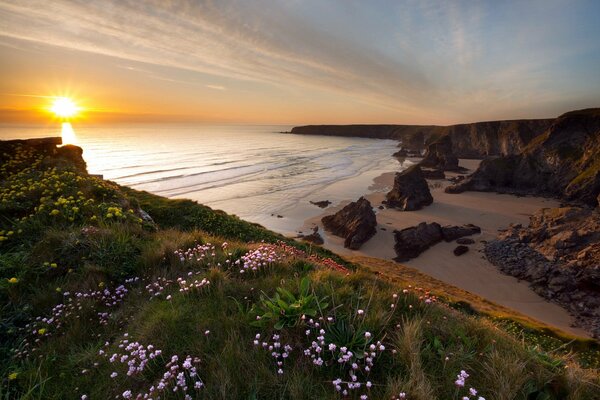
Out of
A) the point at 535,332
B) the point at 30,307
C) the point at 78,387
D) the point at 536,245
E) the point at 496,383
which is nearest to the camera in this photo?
the point at 496,383

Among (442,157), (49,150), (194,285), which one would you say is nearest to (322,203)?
(49,150)

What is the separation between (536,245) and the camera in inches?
1035

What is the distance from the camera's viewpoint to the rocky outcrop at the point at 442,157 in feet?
247

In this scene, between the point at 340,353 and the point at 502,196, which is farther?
the point at 502,196

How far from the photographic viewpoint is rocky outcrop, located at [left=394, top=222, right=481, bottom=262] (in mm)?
26953

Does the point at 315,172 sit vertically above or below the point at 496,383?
below

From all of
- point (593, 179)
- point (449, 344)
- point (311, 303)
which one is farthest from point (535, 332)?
point (593, 179)

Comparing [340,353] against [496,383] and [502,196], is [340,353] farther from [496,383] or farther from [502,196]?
[502,196]

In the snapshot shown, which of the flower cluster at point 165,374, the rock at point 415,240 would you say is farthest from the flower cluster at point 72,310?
the rock at point 415,240

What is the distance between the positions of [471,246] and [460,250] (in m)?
1.96

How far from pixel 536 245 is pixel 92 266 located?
106ft

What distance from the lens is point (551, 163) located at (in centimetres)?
4831

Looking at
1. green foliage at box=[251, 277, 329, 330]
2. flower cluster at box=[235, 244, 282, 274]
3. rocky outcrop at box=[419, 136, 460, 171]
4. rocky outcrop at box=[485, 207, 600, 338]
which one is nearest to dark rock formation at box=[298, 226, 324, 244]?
rocky outcrop at box=[485, 207, 600, 338]

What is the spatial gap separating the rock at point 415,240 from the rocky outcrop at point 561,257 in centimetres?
463
